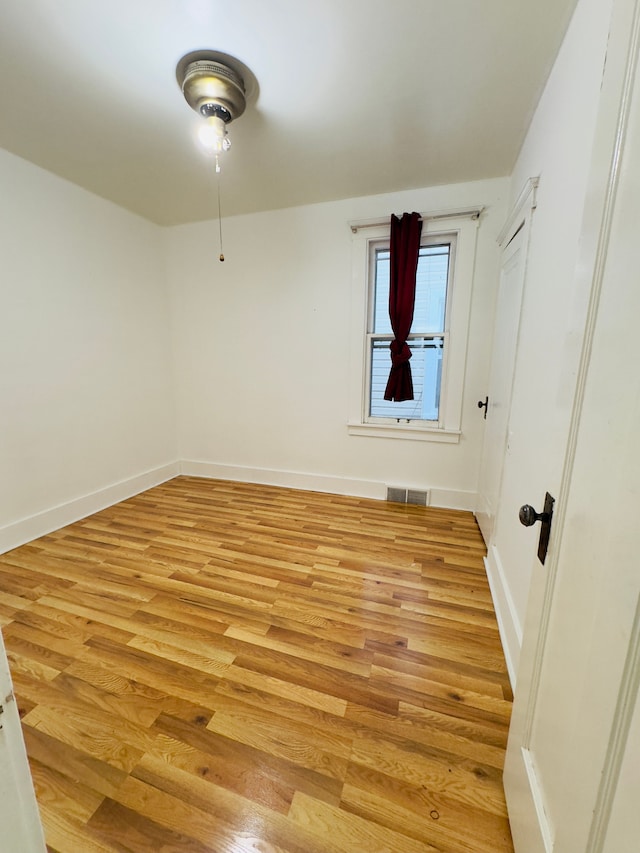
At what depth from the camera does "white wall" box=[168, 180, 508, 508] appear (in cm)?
283

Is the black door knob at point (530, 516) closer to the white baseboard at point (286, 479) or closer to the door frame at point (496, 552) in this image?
the door frame at point (496, 552)

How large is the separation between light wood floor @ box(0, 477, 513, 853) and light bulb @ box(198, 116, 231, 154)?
261 centimetres

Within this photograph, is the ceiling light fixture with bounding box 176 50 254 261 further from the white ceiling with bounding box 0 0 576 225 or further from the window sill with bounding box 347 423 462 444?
the window sill with bounding box 347 423 462 444

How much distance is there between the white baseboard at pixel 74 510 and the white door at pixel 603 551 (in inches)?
126

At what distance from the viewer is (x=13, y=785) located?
0.59 meters

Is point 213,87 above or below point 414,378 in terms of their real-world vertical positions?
above

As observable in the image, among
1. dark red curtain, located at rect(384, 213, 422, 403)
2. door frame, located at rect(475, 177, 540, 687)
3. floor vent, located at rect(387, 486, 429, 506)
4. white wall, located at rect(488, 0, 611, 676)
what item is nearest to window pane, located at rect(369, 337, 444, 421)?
dark red curtain, located at rect(384, 213, 422, 403)

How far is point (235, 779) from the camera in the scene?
3.51 ft

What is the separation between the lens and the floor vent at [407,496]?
10.2 feet

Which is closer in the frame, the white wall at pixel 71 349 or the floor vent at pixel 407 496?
the white wall at pixel 71 349

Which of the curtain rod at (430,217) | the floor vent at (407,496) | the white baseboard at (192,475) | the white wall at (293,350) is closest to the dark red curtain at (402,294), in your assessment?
the curtain rod at (430,217)

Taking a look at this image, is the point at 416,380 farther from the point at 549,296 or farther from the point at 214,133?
the point at 214,133

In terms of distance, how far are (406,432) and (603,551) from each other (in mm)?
2564

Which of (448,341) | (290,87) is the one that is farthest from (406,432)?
(290,87)
